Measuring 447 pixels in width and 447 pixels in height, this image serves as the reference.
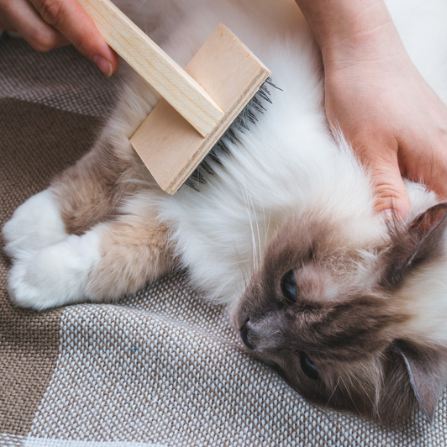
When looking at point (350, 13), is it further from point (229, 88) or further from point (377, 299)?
point (377, 299)

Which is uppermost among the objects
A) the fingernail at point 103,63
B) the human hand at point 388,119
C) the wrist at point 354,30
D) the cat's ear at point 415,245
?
the wrist at point 354,30

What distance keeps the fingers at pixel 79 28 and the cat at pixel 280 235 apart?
0.14 meters

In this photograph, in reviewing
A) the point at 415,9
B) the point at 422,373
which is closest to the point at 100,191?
the point at 422,373

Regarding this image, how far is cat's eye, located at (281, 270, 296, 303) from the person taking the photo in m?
0.93

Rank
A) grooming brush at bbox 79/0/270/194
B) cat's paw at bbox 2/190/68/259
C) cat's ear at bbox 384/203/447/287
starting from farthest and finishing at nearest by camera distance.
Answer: cat's paw at bbox 2/190/68/259 < grooming brush at bbox 79/0/270/194 < cat's ear at bbox 384/203/447/287

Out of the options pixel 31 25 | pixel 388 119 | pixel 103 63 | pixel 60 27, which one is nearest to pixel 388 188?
pixel 388 119

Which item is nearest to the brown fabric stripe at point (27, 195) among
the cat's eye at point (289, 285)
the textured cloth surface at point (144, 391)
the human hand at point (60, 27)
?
the textured cloth surface at point (144, 391)

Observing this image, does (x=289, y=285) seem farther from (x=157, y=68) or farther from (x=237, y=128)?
(x=157, y=68)

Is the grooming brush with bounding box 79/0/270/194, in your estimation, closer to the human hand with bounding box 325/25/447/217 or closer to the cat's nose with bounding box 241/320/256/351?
the human hand with bounding box 325/25/447/217

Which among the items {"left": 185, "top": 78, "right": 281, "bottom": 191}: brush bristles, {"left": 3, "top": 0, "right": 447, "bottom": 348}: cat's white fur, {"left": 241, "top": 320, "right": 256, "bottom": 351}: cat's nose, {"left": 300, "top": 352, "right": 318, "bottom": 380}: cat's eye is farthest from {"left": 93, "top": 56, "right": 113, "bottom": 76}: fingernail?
{"left": 300, "top": 352, "right": 318, "bottom": 380}: cat's eye

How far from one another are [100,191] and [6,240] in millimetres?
272

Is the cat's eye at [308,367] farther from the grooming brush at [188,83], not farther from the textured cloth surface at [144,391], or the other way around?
the grooming brush at [188,83]

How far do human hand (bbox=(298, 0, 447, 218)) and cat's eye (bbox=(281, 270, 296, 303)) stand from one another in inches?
9.5

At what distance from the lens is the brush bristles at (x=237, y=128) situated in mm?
1030
